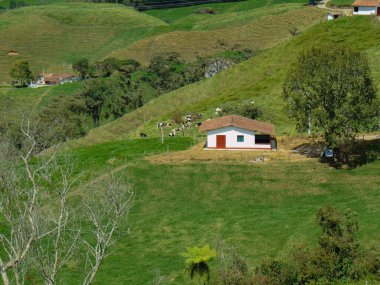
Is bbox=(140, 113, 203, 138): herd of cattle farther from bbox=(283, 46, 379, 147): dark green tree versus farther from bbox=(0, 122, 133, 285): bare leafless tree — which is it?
bbox=(0, 122, 133, 285): bare leafless tree

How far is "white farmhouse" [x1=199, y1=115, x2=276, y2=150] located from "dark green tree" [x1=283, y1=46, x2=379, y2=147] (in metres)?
6.93

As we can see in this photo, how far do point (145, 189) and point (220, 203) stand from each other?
8.57 metres

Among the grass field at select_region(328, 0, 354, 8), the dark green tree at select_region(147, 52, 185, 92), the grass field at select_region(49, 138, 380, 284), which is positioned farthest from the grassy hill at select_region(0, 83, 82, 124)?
the grass field at select_region(328, 0, 354, 8)

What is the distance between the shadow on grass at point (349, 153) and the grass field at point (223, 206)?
3.67 ft

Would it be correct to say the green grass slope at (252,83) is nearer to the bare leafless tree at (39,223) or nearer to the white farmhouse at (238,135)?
the white farmhouse at (238,135)

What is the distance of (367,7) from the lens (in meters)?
121

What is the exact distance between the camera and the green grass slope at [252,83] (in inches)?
3893

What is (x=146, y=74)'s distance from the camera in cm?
16362

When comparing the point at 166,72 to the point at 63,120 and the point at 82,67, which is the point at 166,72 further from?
the point at 63,120

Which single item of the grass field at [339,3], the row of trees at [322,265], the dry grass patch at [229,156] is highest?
the grass field at [339,3]

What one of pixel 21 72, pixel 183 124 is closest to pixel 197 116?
pixel 183 124

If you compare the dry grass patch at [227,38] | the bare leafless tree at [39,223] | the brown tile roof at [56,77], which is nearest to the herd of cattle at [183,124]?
the bare leafless tree at [39,223]

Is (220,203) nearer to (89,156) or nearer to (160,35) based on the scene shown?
(89,156)

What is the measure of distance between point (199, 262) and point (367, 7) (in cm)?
9747
